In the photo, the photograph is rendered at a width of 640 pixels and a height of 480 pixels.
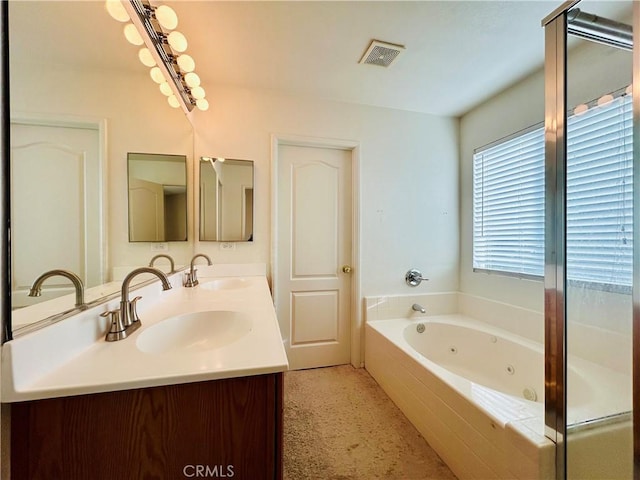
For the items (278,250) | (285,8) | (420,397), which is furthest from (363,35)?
(420,397)

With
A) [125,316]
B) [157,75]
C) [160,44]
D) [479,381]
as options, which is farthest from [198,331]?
[479,381]

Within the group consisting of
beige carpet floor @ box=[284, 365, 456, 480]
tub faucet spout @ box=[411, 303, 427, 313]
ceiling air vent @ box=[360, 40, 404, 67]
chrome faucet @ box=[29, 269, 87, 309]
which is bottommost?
beige carpet floor @ box=[284, 365, 456, 480]

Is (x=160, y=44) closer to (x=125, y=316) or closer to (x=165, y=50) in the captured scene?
(x=165, y=50)

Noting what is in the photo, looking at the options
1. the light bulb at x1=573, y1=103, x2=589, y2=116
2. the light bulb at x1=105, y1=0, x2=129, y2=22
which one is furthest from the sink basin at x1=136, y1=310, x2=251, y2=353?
the light bulb at x1=573, y1=103, x2=589, y2=116

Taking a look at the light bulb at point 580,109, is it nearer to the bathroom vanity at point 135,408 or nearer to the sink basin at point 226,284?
the bathroom vanity at point 135,408

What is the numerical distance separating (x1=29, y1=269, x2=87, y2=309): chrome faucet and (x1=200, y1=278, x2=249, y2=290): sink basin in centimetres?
93

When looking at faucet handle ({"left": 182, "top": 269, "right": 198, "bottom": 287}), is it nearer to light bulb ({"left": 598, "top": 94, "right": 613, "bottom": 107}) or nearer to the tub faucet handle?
the tub faucet handle

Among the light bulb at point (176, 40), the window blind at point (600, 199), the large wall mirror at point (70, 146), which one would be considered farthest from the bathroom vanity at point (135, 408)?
the light bulb at point (176, 40)

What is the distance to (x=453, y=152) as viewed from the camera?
8.30 ft

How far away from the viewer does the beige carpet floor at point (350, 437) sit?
1262 millimetres

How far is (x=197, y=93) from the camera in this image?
173 centimetres

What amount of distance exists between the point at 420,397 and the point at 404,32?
2189 millimetres

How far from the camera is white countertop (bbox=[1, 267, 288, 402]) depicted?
1.81ft

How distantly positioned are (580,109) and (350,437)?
206 cm
